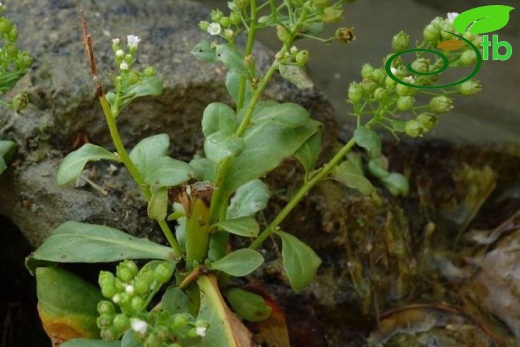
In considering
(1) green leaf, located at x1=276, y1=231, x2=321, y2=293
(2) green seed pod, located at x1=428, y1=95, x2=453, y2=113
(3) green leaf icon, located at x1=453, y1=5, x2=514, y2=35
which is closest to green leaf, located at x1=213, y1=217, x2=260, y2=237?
(1) green leaf, located at x1=276, y1=231, x2=321, y2=293

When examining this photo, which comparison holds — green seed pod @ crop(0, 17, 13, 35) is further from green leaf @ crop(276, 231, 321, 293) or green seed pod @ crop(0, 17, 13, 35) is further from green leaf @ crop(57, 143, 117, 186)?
green leaf @ crop(276, 231, 321, 293)

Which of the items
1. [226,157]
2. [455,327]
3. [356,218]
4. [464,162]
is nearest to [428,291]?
[455,327]

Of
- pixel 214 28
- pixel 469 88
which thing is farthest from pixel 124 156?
pixel 469 88

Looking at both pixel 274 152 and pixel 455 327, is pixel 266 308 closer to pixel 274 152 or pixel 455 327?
pixel 274 152

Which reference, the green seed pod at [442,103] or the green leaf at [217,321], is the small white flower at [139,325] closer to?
the green leaf at [217,321]

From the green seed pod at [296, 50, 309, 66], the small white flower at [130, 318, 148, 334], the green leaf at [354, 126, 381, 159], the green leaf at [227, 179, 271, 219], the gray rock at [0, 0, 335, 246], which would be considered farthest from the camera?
the gray rock at [0, 0, 335, 246]

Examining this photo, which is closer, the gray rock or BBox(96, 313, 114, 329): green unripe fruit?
BBox(96, 313, 114, 329): green unripe fruit
